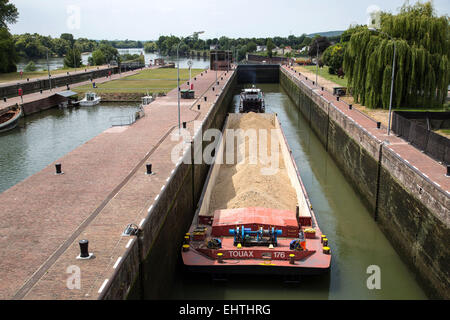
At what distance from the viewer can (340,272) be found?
15664 millimetres

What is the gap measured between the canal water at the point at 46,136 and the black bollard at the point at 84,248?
13590mm

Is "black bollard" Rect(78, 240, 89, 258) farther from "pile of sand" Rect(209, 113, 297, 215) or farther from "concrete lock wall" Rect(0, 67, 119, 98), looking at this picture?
"concrete lock wall" Rect(0, 67, 119, 98)

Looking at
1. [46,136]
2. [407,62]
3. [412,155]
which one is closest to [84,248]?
[412,155]

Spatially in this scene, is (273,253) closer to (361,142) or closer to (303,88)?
(361,142)

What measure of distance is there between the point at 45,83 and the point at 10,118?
82.7 feet

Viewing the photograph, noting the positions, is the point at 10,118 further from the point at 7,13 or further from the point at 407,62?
the point at 7,13

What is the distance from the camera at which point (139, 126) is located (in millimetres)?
28141

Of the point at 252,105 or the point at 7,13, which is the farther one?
the point at 7,13

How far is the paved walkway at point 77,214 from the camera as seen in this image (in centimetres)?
970

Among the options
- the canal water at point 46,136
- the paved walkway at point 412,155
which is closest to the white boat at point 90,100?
the canal water at point 46,136

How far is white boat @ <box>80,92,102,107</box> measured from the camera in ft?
163

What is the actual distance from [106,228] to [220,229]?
4240 millimetres

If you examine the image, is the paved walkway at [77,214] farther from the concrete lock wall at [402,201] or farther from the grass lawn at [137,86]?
the grass lawn at [137,86]

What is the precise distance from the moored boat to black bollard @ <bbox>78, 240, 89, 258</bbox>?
30196 mm
